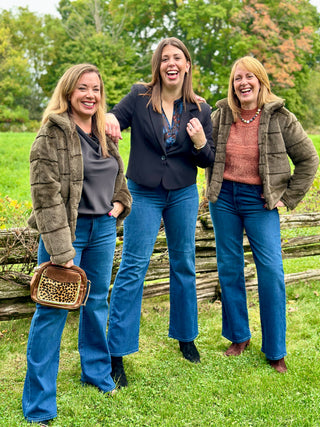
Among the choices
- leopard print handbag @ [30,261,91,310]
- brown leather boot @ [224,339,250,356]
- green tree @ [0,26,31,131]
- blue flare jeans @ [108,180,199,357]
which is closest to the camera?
leopard print handbag @ [30,261,91,310]

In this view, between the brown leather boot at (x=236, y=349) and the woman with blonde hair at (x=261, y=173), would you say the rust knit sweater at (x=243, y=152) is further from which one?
the brown leather boot at (x=236, y=349)

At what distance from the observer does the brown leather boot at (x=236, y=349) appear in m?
3.95

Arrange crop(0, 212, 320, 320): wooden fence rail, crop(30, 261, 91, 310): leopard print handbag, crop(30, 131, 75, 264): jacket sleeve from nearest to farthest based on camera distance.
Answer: crop(30, 131, 75, 264): jacket sleeve → crop(30, 261, 91, 310): leopard print handbag → crop(0, 212, 320, 320): wooden fence rail

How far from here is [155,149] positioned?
3.44 metres

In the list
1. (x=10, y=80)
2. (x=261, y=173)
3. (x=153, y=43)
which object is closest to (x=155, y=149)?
(x=261, y=173)

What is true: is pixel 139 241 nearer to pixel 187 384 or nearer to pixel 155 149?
pixel 155 149

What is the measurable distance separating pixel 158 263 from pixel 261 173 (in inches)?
65.5

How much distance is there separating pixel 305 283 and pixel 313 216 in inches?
32.0

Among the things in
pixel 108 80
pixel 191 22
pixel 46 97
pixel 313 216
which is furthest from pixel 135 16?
pixel 313 216

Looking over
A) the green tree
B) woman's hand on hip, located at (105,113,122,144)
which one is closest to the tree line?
the green tree

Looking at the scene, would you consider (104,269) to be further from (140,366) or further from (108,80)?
(108,80)

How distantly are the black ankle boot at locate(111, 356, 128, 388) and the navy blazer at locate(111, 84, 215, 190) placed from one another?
4.28ft

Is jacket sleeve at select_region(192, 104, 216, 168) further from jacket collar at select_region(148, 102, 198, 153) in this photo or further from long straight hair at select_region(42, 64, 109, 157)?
long straight hair at select_region(42, 64, 109, 157)

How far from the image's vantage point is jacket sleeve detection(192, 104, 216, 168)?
3.45m
